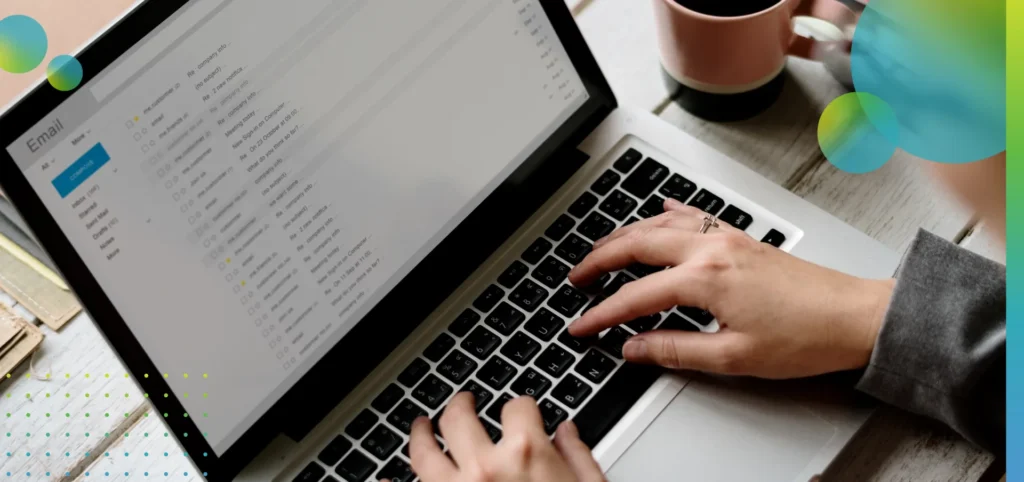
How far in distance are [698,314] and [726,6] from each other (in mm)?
281

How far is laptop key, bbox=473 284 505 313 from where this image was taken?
66 centimetres

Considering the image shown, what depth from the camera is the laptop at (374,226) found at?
509 mm

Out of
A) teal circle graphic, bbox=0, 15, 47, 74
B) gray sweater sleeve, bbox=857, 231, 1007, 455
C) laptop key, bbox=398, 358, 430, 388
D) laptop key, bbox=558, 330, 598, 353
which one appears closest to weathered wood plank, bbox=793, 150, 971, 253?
gray sweater sleeve, bbox=857, 231, 1007, 455

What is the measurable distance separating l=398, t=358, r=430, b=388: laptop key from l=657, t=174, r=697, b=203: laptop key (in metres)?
0.22

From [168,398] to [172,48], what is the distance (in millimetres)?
201

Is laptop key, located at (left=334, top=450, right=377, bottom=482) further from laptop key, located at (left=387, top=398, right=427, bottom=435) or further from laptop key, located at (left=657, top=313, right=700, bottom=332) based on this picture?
laptop key, located at (left=657, top=313, right=700, bottom=332)

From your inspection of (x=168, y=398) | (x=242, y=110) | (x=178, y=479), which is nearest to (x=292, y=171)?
(x=242, y=110)

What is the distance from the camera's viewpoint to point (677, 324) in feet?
2.09

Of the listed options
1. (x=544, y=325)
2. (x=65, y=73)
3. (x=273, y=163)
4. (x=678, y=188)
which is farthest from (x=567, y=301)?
(x=65, y=73)

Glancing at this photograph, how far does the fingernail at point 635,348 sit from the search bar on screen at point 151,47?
0.33 meters

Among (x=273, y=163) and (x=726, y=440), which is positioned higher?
(x=273, y=163)

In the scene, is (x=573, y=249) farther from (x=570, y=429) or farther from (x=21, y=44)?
(x=21, y=44)

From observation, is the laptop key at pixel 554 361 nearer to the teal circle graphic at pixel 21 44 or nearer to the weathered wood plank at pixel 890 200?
the weathered wood plank at pixel 890 200

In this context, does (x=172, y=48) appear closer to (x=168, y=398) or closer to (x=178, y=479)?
(x=168, y=398)
